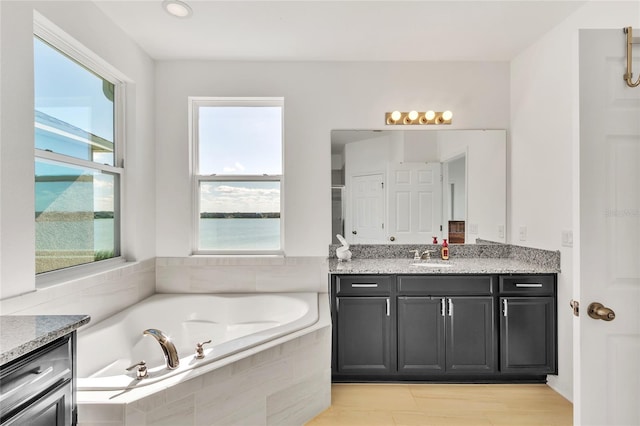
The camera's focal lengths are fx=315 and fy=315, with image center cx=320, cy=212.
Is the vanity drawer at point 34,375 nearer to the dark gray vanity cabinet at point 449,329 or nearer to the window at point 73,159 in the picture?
the window at point 73,159

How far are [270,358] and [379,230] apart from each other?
1508 millimetres

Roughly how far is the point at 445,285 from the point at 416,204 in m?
0.78

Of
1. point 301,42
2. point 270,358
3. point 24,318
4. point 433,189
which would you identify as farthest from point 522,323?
point 24,318

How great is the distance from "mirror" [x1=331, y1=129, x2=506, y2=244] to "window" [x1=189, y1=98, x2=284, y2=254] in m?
0.56

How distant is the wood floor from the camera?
193cm

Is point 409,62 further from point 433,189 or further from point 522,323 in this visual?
point 522,323

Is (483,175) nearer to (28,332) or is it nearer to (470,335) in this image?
(470,335)

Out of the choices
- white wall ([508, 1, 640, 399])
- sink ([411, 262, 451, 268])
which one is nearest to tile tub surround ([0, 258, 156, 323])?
sink ([411, 262, 451, 268])

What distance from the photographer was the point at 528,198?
8.38ft

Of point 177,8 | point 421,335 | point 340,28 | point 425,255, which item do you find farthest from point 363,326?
point 177,8

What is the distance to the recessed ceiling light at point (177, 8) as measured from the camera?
1.95 m

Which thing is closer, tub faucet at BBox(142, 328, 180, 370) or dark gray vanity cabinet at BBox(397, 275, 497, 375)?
tub faucet at BBox(142, 328, 180, 370)

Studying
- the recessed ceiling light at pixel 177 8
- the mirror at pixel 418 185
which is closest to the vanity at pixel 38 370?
the recessed ceiling light at pixel 177 8

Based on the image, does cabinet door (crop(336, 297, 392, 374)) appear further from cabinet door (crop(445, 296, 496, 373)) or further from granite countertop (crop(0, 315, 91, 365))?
granite countertop (crop(0, 315, 91, 365))
